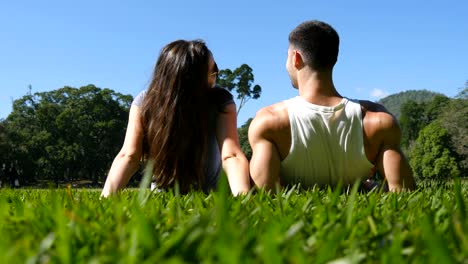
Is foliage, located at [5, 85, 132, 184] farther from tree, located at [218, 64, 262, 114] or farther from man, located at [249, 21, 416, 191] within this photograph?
man, located at [249, 21, 416, 191]

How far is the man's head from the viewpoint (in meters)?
4.23

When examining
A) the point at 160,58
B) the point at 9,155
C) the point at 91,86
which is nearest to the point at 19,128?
the point at 9,155

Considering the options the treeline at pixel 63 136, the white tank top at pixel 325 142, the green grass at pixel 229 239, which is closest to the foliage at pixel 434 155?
the treeline at pixel 63 136

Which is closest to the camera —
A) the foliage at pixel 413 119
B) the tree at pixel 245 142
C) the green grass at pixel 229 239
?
the green grass at pixel 229 239

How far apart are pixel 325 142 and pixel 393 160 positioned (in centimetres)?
54

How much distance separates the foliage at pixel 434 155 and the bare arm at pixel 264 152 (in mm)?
75595

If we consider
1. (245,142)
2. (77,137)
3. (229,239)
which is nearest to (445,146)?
(245,142)

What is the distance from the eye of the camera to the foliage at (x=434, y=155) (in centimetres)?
7600

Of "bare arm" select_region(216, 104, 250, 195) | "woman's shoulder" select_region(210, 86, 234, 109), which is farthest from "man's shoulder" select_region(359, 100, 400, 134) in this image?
"woman's shoulder" select_region(210, 86, 234, 109)

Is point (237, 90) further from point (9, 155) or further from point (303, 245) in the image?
point (303, 245)

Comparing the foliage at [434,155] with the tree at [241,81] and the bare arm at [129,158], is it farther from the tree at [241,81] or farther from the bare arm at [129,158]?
the bare arm at [129,158]

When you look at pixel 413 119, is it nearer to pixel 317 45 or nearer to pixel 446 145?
pixel 446 145

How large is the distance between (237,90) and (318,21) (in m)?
83.5

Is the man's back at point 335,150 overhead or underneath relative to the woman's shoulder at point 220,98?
underneath
